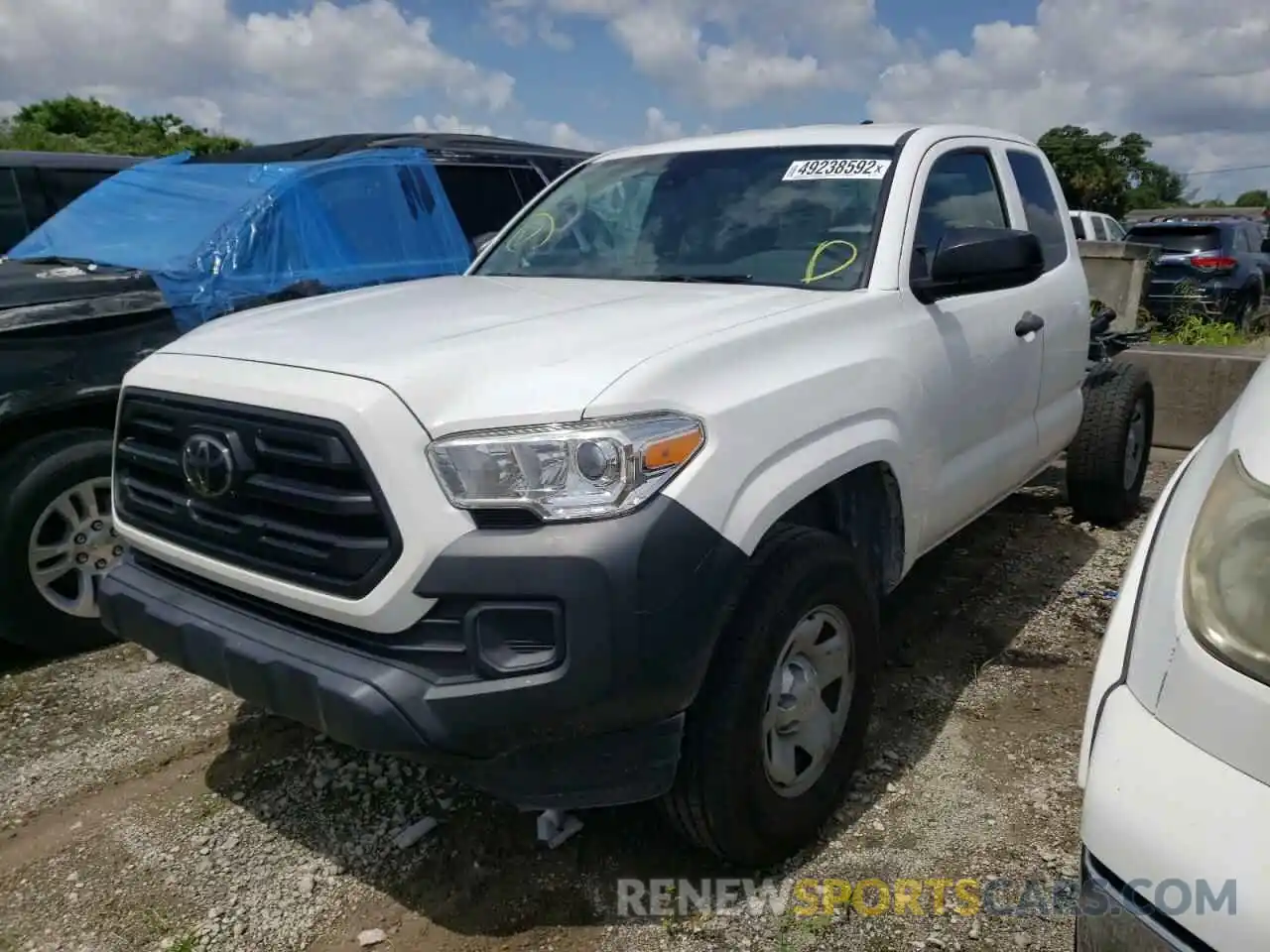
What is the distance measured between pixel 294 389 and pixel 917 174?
2141 millimetres

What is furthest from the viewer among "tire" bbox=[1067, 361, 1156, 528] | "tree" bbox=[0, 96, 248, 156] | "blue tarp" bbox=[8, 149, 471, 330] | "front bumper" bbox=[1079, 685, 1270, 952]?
"tree" bbox=[0, 96, 248, 156]

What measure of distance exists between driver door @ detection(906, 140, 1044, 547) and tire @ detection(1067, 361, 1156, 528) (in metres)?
1.07

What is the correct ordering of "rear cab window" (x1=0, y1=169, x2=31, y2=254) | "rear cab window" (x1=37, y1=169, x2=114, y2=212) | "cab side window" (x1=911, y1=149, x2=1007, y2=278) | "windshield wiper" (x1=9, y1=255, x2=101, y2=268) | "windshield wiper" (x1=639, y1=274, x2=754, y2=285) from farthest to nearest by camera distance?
"rear cab window" (x1=37, y1=169, x2=114, y2=212) → "rear cab window" (x1=0, y1=169, x2=31, y2=254) → "windshield wiper" (x1=9, y1=255, x2=101, y2=268) → "cab side window" (x1=911, y1=149, x2=1007, y2=278) → "windshield wiper" (x1=639, y1=274, x2=754, y2=285)

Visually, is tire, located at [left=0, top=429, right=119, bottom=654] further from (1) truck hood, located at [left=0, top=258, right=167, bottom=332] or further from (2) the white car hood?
(2) the white car hood

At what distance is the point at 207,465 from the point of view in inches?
93.2

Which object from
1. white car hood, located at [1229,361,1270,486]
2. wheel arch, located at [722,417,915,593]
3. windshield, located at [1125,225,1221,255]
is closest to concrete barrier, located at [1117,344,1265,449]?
wheel arch, located at [722,417,915,593]

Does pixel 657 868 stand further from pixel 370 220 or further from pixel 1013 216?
pixel 370 220

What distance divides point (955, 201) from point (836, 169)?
1.76 feet

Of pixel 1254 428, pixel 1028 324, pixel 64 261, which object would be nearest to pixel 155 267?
pixel 64 261

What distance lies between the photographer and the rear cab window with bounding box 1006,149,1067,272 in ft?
13.9

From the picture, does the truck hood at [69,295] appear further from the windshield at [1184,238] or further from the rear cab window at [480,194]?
the windshield at [1184,238]

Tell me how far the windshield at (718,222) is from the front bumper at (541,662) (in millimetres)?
1333

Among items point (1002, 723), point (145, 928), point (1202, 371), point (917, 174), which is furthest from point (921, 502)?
point (1202, 371)

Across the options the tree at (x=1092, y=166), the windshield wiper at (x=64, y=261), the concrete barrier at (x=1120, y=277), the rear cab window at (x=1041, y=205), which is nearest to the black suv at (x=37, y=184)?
the windshield wiper at (x=64, y=261)
